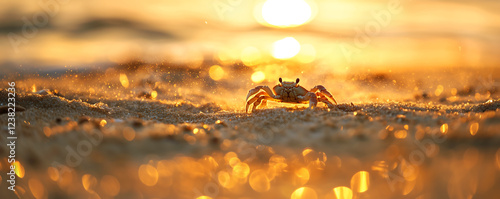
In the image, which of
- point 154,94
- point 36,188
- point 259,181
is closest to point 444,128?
point 259,181

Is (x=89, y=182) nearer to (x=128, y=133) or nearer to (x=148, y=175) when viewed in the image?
(x=148, y=175)

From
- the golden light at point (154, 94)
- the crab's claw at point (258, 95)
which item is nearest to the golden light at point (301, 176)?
the crab's claw at point (258, 95)

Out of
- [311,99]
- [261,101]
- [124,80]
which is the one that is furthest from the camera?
[124,80]

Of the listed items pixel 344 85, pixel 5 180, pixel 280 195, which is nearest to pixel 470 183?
pixel 280 195

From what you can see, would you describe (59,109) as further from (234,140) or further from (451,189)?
(451,189)

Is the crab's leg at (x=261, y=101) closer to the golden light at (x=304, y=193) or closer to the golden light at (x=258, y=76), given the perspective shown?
the golden light at (x=304, y=193)
